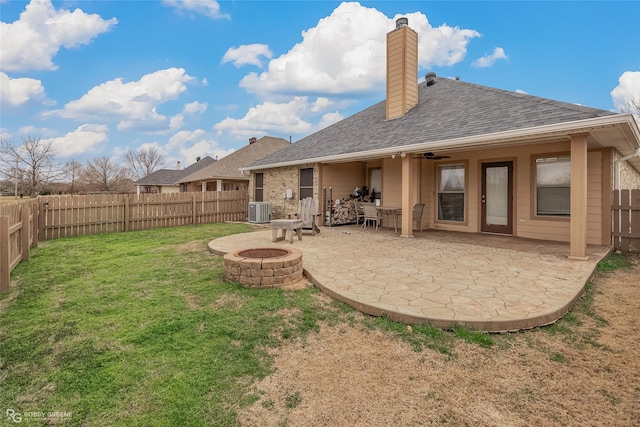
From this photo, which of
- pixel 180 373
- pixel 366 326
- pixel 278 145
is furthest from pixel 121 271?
pixel 278 145

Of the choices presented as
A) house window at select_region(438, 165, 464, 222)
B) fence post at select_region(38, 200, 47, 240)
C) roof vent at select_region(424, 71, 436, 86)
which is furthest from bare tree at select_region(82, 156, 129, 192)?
house window at select_region(438, 165, 464, 222)

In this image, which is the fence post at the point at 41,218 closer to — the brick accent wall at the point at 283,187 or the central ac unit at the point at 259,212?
the central ac unit at the point at 259,212

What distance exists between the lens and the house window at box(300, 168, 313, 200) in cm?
1146

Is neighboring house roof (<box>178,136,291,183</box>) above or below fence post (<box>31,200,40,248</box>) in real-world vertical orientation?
above

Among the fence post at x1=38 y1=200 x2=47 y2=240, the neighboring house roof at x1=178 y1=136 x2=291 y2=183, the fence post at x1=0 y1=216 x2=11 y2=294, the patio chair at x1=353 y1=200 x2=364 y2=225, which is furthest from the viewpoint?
the neighboring house roof at x1=178 y1=136 x2=291 y2=183

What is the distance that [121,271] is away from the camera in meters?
5.22

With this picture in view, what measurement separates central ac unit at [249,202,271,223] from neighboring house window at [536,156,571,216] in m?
8.97

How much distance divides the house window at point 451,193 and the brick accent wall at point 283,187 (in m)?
4.08

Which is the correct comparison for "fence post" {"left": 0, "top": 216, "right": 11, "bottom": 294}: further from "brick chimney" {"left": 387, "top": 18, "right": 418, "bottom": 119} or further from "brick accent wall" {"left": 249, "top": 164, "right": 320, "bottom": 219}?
"brick chimney" {"left": 387, "top": 18, "right": 418, "bottom": 119}

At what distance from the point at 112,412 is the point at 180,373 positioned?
0.47 m

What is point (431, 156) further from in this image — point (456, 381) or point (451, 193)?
point (456, 381)

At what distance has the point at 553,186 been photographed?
7680 mm

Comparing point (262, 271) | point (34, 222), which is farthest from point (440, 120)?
point (34, 222)

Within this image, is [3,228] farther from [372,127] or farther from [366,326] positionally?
[372,127]
